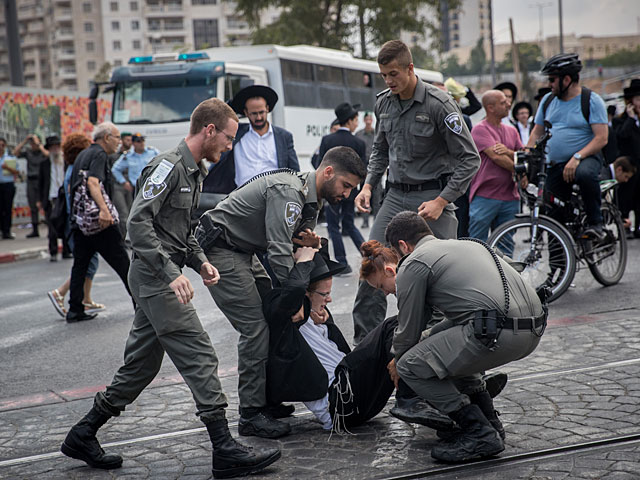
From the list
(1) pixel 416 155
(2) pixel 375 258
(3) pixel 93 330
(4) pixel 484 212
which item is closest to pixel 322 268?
(2) pixel 375 258

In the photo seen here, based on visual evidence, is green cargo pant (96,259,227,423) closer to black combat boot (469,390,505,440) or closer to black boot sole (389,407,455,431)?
black boot sole (389,407,455,431)

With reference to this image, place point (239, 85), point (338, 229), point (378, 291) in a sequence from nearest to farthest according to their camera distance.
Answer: point (378, 291) → point (338, 229) → point (239, 85)

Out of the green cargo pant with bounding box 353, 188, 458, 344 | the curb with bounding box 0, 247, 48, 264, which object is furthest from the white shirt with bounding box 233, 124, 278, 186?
the curb with bounding box 0, 247, 48, 264

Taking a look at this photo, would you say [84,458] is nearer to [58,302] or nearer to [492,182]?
[58,302]

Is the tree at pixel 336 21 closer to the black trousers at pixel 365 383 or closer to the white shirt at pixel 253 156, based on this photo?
the white shirt at pixel 253 156

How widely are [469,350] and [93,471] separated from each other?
1885 millimetres

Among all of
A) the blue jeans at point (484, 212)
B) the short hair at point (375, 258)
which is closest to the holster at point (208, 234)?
the short hair at point (375, 258)

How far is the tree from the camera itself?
3188 cm

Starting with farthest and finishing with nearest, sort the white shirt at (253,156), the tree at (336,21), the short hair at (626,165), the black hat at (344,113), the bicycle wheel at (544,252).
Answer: the tree at (336,21)
the short hair at (626,165)
the black hat at (344,113)
the white shirt at (253,156)
the bicycle wheel at (544,252)

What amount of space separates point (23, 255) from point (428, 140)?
33.5ft

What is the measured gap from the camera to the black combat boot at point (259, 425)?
4.35m

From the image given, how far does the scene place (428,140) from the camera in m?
5.35

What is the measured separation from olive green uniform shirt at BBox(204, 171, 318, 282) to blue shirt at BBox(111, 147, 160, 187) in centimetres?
898

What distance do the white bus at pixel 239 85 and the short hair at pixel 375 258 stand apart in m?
11.5
